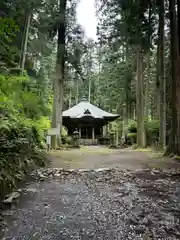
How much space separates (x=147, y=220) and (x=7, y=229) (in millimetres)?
1602

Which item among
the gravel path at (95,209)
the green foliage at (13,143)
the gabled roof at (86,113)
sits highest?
the gabled roof at (86,113)

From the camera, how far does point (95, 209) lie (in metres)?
3.09

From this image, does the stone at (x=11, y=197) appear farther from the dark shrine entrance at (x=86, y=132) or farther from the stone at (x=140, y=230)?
the dark shrine entrance at (x=86, y=132)

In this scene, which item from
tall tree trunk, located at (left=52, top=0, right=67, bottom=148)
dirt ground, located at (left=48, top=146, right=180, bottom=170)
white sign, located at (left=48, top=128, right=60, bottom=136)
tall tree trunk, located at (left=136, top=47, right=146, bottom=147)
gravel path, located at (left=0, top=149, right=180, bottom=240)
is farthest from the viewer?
tall tree trunk, located at (left=136, top=47, right=146, bottom=147)

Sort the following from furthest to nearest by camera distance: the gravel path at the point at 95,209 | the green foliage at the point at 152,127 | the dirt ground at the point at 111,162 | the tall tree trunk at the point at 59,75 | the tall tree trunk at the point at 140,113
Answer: the green foliage at the point at 152,127
the tall tree trunk at the point at 140,113
the tall tree trunk at the point at 59,75
the dirt ground at the point at 111,162
the gravel path at the point at 95,209

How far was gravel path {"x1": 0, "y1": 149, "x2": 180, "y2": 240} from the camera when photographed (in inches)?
94.4

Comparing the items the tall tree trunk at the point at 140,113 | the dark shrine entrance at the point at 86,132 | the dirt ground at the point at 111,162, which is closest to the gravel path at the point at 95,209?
the dirt ground at the point at 111,162

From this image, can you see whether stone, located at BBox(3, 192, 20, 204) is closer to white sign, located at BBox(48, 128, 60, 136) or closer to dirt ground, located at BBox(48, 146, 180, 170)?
dirt ground, located at BBox(48, 146, 180, 170)

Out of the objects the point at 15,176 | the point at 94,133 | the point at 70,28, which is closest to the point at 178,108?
the point at 15,176

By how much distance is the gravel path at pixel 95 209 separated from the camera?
240 centimetres

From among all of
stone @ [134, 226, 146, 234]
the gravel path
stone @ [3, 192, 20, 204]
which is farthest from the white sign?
stone @ [134, 226, 146, 234]

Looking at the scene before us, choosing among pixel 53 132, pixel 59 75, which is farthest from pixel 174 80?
pixel 59 75

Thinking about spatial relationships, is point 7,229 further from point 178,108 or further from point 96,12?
point 96,12

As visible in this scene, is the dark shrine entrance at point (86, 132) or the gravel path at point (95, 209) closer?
the gravel path at point (95, 209)
